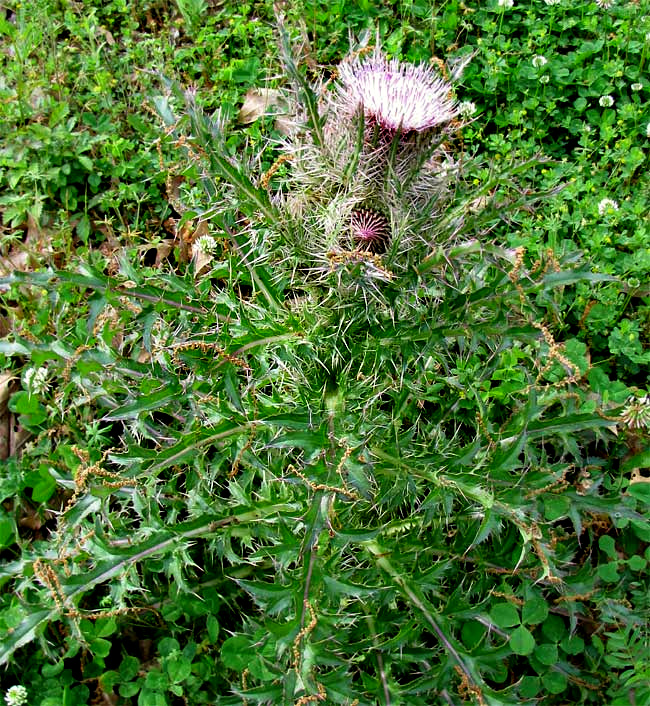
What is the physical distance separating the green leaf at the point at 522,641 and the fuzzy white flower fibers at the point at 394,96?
1.79m

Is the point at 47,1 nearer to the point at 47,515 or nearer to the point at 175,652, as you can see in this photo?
the point at 47,515

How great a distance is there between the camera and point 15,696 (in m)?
2.64

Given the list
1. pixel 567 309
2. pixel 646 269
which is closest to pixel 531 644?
pixel 567 309

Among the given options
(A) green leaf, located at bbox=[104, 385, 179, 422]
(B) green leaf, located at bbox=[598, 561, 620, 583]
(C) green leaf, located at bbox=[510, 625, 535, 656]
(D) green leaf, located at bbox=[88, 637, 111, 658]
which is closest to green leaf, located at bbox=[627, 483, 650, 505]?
(B) green leaf, located at bbox=[598, 561, 620, 583]

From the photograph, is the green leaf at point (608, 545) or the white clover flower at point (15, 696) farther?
the green leaf at point (608, 545)

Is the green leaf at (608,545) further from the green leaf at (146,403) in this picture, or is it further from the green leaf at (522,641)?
the green leaf at (146,403)

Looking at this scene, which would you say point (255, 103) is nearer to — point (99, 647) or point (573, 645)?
point (99, 647)

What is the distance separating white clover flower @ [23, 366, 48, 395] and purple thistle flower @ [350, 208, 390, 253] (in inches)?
66.7

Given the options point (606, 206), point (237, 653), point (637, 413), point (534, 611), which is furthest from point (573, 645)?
point (606, 206)

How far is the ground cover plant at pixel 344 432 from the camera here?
2244mm

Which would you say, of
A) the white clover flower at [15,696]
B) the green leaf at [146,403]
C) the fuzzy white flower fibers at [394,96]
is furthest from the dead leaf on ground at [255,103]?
the white clover flower at [15,696]

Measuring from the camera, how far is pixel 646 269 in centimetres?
335

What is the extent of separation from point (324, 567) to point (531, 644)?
927 millimetres

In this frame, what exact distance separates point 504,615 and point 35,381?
7.22 feet
